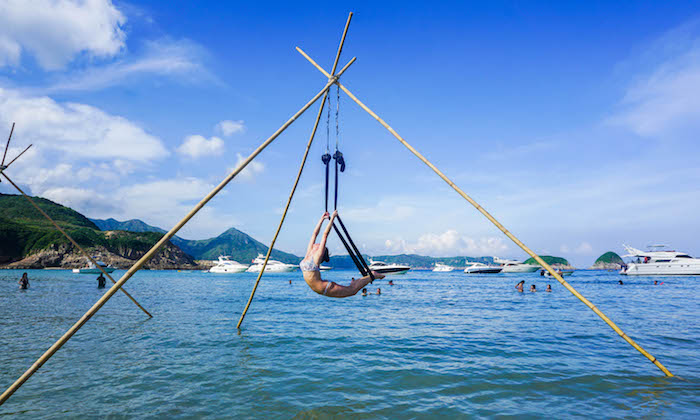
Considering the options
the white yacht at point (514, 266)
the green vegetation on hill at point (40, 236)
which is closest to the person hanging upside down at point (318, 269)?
the white yacht at point (514, 266)

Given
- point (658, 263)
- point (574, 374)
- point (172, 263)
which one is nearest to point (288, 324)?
point (574, 374)

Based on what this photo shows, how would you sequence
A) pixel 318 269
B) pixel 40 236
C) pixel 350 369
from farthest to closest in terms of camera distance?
1. pixel 40 236
2. pixel 350 369
3. pixel 318 269

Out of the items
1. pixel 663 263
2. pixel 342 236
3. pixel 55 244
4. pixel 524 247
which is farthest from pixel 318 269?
pixel 55 244

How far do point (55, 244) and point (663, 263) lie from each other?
163m

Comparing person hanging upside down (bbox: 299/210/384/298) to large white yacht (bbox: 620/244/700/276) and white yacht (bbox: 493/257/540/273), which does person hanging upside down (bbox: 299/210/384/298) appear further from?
white yacht (bbox: 493/257/540/273)

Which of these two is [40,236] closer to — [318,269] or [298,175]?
[298,175]

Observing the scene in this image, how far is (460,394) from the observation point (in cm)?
834

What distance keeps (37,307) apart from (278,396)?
24.1 metres

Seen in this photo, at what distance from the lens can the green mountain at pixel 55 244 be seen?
105 m

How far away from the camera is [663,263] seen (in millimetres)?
67812

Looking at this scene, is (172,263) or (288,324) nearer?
(288,324)

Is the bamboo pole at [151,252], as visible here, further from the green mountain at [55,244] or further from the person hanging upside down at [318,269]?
the green mountain at [55,244]

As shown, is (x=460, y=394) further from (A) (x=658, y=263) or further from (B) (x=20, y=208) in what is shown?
(B) (x=20, y=208)

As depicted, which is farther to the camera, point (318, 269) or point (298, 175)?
point (298, 175)
